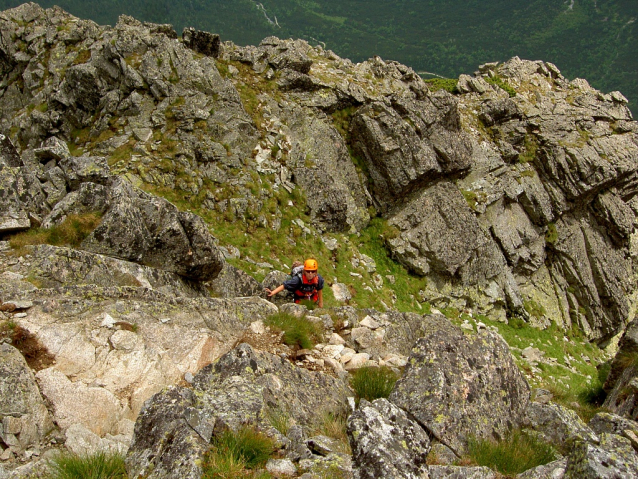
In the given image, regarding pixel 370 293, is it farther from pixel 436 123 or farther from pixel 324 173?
pixel 436 123

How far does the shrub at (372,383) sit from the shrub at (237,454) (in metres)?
3.24

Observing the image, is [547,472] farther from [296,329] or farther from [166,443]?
[296,329]

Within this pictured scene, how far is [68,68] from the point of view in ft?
93.9

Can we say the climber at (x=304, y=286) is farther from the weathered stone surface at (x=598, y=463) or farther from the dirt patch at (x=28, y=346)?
the weathered stone surface at (x=598, y=463)

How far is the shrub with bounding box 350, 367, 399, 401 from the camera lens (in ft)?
27.9

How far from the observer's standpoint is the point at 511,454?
6.21m

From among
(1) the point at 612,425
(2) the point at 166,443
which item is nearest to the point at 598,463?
(1) the point at 612,425

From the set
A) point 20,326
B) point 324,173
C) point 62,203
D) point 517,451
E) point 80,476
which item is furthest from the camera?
point 324,173

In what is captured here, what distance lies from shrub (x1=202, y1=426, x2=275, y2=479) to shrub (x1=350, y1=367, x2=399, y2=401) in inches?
128

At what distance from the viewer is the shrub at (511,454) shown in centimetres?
604

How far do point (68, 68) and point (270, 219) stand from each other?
60.1ft

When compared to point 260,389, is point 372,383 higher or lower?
lower

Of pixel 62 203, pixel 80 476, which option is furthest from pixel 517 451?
pixel 62 203

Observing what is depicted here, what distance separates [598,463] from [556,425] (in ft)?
7.44
